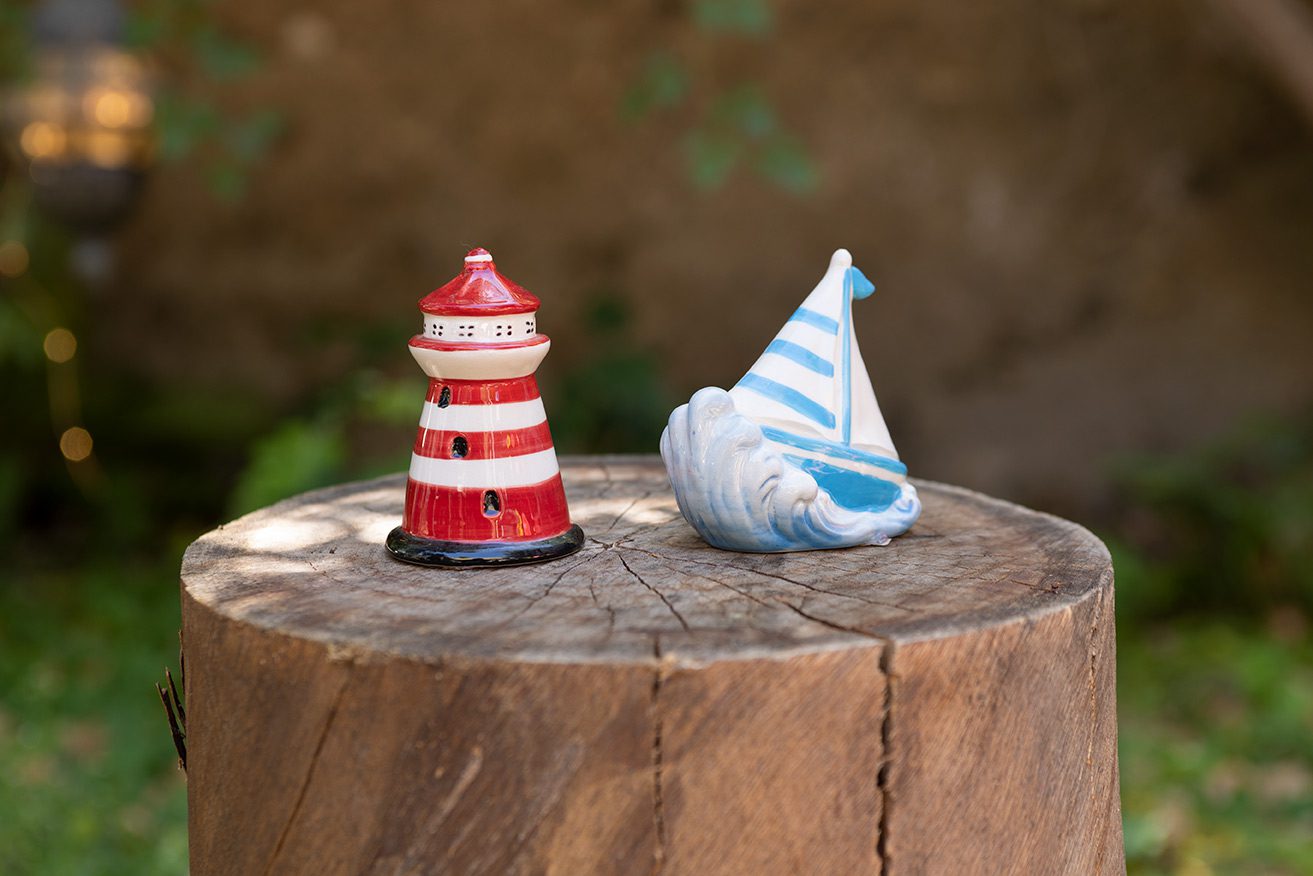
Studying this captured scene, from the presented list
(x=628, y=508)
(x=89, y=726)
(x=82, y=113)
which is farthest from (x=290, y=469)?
(x=628, y=508)

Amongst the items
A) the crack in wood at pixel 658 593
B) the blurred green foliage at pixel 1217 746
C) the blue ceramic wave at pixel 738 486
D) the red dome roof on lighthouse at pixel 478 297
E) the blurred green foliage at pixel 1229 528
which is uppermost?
the red dome roof on lighthouse at pixel 478 297

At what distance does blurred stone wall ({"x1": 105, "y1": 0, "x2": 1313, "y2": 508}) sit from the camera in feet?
17.2

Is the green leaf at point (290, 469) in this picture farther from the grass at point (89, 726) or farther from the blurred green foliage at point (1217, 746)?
the blurred green foliage at point (1217, 746)

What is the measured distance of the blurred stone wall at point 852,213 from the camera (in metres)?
5.25

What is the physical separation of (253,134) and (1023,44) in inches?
126

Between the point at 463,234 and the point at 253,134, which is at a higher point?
the point at 253,134

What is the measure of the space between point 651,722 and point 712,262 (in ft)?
14.2

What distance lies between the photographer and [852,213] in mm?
5453

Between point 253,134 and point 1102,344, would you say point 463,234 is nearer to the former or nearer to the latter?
point 253,134

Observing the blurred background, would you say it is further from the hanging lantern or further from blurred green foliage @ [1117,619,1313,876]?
the hanging lantern

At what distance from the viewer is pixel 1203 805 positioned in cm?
353

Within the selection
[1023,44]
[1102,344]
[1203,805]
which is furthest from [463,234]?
[1203,805]

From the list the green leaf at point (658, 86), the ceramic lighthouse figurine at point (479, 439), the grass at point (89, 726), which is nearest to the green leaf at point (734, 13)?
the green leaf at point (658, 86)

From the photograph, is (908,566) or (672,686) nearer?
(672,686)
